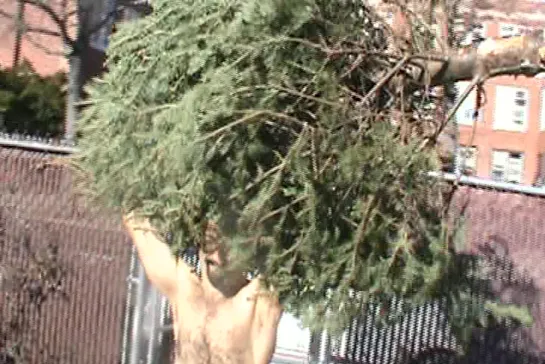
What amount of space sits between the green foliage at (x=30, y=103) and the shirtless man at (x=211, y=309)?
1682 cm

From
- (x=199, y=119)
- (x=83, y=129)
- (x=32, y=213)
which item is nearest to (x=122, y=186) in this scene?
(x=83, y=129)

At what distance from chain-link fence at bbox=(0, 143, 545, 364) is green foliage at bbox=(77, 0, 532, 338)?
2.77 m

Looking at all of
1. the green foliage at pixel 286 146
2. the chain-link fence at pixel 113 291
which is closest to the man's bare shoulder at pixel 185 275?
the green foliage at pixel 286 146

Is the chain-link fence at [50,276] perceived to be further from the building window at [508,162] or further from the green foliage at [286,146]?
→ the building window at [508,162]

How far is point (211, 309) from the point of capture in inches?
256

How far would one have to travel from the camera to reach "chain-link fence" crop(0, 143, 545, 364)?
8.43 meters

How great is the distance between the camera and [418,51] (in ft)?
18.3

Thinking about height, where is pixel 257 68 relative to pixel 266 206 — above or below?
above

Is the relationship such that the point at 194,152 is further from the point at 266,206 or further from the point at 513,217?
the point at 513,217

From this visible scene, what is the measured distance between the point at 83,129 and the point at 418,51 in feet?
6.09

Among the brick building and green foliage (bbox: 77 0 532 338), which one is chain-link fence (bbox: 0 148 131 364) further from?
the brick building

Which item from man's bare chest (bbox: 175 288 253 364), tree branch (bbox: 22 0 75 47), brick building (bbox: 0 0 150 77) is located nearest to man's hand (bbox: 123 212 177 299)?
man's bare chest (bbox: 175 288 253 364)

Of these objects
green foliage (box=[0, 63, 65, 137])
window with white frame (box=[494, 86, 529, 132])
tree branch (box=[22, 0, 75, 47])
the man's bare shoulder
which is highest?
window with white frame (box=[494, 86, 529, 132])

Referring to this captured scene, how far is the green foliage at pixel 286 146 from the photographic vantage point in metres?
5.08
